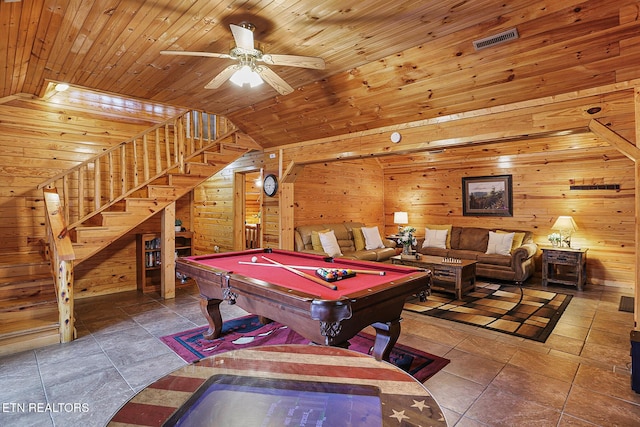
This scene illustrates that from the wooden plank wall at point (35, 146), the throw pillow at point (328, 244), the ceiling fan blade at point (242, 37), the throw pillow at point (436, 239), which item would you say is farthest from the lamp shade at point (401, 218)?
the ceiling fan blade at point (242, 37)

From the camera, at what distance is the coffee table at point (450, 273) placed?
470cm

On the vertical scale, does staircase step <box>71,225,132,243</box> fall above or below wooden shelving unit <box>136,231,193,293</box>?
above

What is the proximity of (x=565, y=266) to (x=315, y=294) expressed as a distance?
5914 mm

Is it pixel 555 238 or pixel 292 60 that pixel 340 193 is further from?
pixel 292 60

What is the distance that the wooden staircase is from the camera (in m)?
3.30

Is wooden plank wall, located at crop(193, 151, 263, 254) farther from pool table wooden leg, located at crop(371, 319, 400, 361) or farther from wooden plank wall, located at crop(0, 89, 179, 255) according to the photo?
pool table wooden leg, located at crop(371, 319, 400, 361)

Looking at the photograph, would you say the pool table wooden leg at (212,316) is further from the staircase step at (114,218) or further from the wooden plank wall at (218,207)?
the wooden plank wall at (218,207)

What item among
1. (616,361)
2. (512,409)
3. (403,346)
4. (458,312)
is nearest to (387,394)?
(512,409)

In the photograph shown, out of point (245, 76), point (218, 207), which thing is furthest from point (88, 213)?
point (245, 76)

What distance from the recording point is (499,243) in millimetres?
5992

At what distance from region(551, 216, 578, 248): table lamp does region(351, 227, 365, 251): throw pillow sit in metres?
3.27

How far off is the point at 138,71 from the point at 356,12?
8.09ft

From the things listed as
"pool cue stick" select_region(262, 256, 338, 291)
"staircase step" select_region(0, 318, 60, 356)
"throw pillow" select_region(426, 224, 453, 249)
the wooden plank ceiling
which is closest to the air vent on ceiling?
the wooden plank ceiling

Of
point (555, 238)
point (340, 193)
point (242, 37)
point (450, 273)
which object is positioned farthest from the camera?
point (340, 193)
